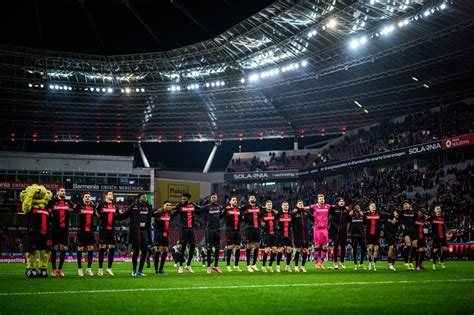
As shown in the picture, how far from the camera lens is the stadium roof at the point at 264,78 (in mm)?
41562

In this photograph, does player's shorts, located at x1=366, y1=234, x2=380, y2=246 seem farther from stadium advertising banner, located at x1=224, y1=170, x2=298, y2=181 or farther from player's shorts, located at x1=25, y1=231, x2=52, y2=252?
stadium advertising banner, located at x1=224, y1=170, x2=298, y2=181

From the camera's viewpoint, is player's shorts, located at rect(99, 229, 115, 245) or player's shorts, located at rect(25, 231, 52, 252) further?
player's shorts, located at rect(99, 229, 115, 245)

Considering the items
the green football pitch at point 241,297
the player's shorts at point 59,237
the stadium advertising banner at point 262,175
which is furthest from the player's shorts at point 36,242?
the stadium advertising banner at point 262,175

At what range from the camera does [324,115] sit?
59188 millimetres

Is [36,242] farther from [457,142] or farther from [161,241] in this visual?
[457,142]

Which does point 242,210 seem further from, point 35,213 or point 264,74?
point 264,74

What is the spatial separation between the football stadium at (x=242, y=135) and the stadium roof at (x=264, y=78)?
0.19 meters

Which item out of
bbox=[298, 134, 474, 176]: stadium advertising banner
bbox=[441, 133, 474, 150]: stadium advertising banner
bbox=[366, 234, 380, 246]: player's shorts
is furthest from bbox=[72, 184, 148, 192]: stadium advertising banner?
bbox=[366, 234, 380, 246]: player's shorts

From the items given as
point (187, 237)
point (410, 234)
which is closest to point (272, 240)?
point (187, 237)

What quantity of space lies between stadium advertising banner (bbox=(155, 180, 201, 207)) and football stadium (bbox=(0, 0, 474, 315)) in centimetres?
24

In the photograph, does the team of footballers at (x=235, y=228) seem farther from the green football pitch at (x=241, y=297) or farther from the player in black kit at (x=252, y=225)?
the green football pitch at (x=241, y=297)

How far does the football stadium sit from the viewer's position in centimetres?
2070

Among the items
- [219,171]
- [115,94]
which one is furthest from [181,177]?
[115,94]

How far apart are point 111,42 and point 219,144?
20.4m
